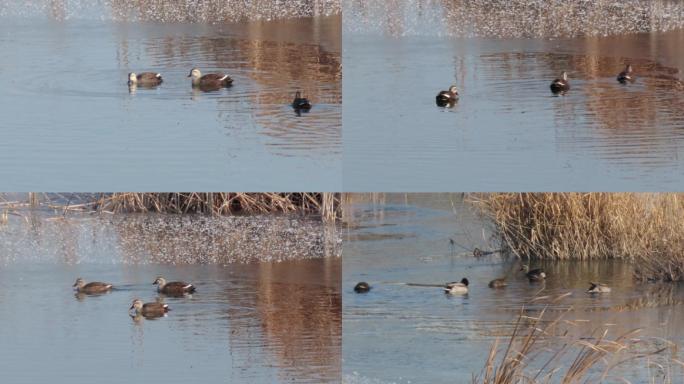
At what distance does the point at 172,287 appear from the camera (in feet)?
A: 22.4

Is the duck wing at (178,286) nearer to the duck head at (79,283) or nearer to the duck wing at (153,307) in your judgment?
the duck wing at (153,307)

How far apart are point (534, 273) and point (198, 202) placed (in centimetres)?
211

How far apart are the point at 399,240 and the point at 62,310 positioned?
202cm

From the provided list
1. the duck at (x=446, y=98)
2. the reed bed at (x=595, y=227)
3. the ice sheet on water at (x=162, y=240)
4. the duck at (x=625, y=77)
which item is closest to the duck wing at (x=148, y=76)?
the ice sheet on water at (x=162, y=240)

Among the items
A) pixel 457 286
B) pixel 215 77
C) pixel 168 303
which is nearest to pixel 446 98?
pixel 457 286

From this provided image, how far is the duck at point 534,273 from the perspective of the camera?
7.22 meters

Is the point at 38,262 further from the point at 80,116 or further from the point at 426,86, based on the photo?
the point at 426,86

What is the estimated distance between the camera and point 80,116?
22.8ft

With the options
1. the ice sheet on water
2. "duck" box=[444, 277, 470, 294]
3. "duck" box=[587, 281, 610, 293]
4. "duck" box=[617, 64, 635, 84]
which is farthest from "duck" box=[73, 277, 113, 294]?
"duck" box=[617, 64, 635, 84]

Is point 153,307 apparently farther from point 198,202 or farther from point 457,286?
point 457,286

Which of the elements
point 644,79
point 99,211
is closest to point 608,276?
point 644,79

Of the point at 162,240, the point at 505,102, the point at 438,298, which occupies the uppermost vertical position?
the point at 505,102

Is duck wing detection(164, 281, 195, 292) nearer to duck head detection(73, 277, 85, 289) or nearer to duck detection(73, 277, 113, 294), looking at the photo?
duck detection(73, 277, 113, 294)

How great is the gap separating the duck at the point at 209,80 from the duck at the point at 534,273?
2136 millimetres
